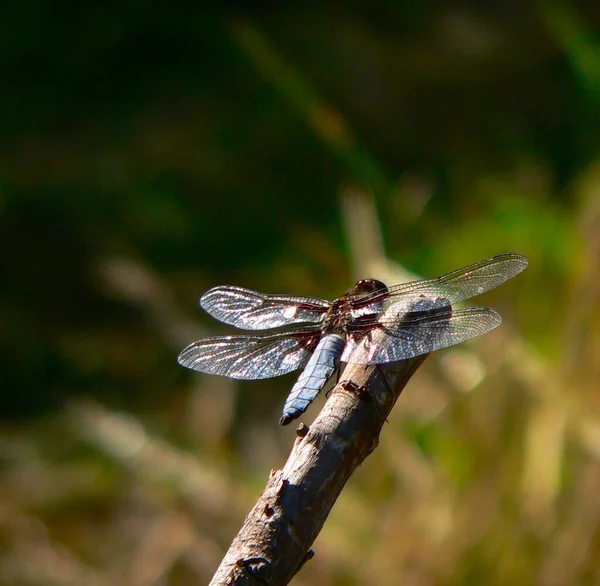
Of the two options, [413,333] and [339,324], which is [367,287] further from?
[413,333]

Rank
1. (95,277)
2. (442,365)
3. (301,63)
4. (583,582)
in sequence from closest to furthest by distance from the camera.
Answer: (583,582)
(442,365)
(95,277)
(301,63)

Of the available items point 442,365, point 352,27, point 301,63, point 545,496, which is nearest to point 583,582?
point 545,496

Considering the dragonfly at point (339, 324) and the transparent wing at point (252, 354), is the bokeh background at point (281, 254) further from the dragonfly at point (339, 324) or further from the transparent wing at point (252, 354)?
the transparent wing at point (252, 354)

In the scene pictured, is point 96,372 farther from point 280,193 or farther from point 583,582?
point 583,582

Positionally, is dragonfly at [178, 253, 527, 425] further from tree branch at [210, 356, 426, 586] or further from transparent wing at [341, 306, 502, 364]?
tree branch at [210, 356, 426, 586]

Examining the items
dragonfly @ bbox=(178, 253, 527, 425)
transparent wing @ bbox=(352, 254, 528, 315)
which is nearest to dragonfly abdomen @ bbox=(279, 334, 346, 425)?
dragonfly @ bbox=(178, 253, 527, 425)

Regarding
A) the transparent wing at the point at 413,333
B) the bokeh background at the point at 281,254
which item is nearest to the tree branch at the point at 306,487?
the transparent wing at the point at 413,333

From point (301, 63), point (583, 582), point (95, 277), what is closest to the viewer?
point (583, 582)

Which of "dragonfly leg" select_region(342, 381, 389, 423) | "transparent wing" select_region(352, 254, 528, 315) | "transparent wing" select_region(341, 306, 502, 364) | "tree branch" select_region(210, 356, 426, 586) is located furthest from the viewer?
Answer: "transparent wing" select_region(352, 254, 528, 315)

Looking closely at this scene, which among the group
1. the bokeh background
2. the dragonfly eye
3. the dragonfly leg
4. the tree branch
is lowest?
the tree branch
